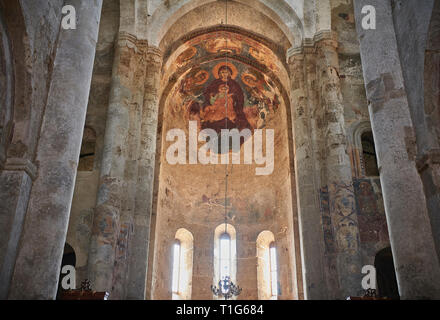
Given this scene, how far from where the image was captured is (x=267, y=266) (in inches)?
701

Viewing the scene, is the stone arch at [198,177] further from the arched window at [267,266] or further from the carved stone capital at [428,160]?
the carved stone capital at [428,160]

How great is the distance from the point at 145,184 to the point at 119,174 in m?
1.32

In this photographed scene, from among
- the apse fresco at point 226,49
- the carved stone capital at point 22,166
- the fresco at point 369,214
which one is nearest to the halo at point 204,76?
the apse fresco at point 226,49

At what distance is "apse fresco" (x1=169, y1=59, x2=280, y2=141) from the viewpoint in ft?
58.3

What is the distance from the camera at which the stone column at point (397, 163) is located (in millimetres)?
5184

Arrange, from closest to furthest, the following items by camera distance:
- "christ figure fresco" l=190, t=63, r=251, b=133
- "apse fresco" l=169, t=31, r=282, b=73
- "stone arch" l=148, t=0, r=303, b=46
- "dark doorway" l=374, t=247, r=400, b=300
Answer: "dark doorway" l=374, t=247, r=400, b=300 < "stone arch" l=148, t=0, r=303, b=46 < "apse fresco" l=169, t=31, r=282, b=73 < "christ figure fresco" l=190, t=63, r=251, b=133

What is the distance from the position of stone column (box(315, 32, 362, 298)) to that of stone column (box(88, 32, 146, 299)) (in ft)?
16.9

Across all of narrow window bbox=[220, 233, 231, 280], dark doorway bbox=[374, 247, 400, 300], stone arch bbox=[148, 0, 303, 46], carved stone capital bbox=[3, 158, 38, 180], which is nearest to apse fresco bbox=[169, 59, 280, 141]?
stone arch bbox=[148, 0, 303, 46]

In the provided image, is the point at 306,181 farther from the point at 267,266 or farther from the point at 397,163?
the point at 267,266

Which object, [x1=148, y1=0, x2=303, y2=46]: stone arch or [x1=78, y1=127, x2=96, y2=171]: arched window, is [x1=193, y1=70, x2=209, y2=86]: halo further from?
[x1=78, y1=127, x2=96, y2=171]: arched window

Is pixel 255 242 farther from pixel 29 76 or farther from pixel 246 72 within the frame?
pixel 29 76

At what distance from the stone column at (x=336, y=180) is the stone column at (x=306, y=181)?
1.14 feet

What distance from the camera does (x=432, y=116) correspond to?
6.14 m

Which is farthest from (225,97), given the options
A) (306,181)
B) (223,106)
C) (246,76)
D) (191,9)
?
(306,181)
